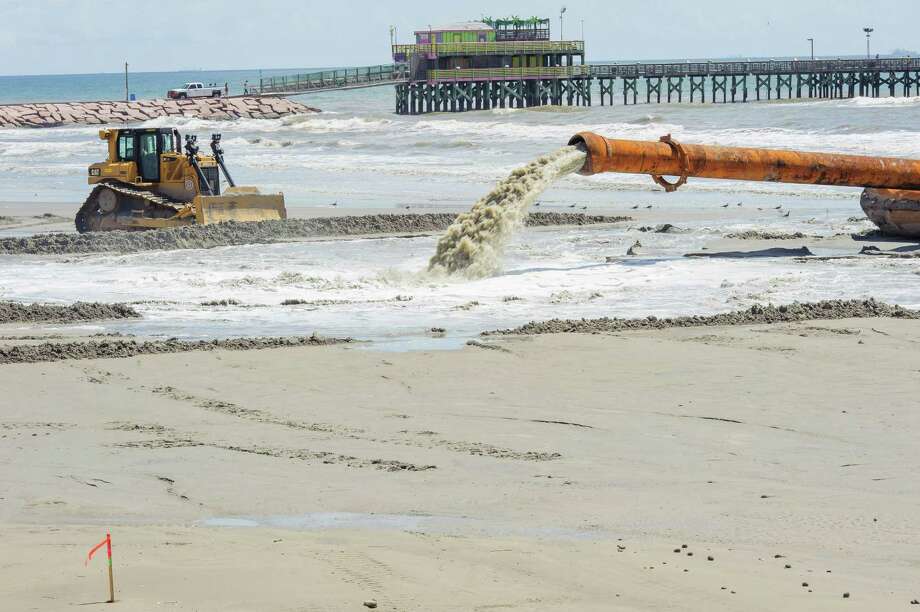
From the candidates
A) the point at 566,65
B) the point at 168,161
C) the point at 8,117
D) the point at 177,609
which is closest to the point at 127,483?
the point at 177,609

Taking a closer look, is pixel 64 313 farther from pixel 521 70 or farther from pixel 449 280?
pixel 521 70

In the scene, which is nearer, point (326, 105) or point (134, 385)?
point (134, 385)

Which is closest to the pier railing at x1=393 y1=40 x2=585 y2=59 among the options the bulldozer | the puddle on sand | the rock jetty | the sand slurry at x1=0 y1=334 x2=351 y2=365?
the rock jetty

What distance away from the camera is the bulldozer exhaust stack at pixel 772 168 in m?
16.8

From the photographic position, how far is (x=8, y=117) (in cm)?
8194

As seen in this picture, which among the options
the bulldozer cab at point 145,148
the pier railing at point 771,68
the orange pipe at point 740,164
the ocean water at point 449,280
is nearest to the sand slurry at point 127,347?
the ocean water at point 449,280

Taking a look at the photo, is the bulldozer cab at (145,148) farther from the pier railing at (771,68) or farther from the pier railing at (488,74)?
the pier railing at (771,68)

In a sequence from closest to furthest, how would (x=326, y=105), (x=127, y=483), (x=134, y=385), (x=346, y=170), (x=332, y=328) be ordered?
(x=127, y=483)
(x=134, y=385)
(x=332, y=328)
(x=346, y=170)
(x=326, y=105)

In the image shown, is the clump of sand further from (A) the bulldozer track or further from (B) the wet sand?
(A) the bulldozer track

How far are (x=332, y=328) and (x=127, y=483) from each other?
17.8ft

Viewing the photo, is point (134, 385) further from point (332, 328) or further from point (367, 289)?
point (367, 289)

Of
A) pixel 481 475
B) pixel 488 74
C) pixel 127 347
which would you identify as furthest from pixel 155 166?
pixel 488 74

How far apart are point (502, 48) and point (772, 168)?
62.2 metres

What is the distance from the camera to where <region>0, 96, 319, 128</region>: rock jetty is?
8150cm
